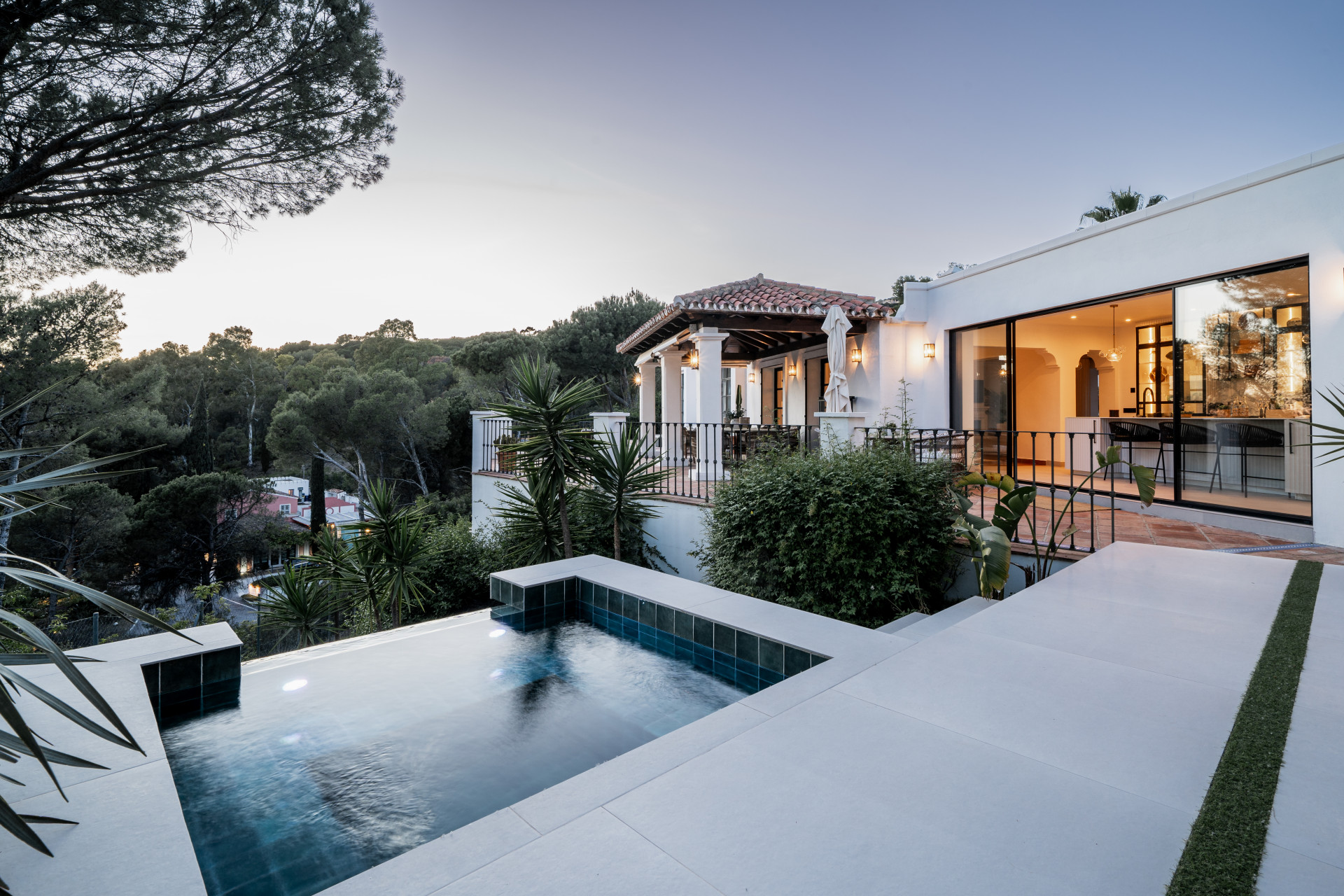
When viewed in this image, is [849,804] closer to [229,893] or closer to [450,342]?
[229,893]

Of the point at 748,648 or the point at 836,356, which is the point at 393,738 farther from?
the point at 836,356

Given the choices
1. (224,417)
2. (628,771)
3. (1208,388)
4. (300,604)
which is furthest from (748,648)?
(224,417)

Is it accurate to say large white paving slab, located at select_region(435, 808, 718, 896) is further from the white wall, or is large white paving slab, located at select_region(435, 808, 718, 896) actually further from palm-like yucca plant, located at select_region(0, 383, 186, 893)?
the white wall

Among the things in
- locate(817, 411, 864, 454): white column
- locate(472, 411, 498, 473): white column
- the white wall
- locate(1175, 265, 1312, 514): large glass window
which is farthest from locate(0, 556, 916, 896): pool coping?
locate(472, 411, 498, 473): white column

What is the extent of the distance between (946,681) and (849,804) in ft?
3.64

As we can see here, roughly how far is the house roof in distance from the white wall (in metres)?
2.12

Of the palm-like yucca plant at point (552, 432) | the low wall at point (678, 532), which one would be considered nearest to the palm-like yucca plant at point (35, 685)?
the palm-like yucca plant at point (552, 432)

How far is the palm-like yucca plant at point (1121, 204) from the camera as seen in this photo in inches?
612

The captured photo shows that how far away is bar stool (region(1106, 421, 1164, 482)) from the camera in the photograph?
8.30 metres

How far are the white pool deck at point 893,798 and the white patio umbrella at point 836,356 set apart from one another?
614 cm

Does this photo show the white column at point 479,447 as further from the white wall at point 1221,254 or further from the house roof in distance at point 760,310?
the white wall at point 1221,254

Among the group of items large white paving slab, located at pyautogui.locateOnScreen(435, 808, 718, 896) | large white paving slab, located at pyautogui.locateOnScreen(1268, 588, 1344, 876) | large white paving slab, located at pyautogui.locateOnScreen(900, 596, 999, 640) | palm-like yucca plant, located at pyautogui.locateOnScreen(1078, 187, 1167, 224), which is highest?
palm-like yucca plant, located at pyautogui.locateOnScreen(1078, 187, 1167, 224)

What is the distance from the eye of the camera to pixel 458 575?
829 cm

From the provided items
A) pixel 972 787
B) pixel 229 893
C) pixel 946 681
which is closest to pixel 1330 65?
pixel 946 681
